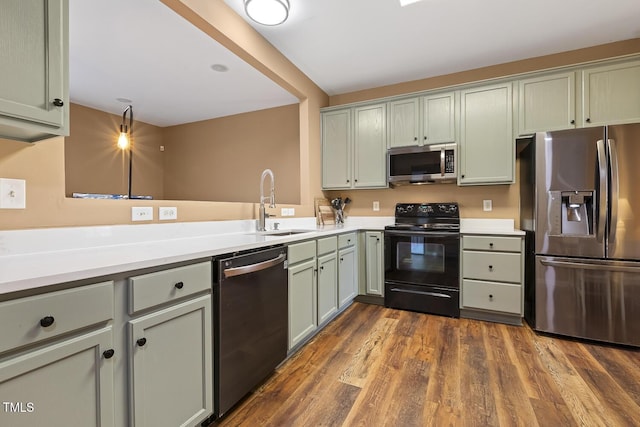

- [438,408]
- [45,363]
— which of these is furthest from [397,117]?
[45,363]

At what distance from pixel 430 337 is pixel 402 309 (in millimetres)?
649

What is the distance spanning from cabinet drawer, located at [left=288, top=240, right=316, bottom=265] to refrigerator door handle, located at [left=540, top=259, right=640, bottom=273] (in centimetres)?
190

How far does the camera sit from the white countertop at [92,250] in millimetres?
896

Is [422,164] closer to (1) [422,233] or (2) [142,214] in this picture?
(1) [422,233]

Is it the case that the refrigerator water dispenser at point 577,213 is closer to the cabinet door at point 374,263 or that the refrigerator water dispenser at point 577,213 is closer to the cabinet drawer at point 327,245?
the cabinet door at point 374,263

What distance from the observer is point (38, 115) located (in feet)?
3.44

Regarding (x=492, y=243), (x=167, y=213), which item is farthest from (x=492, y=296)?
(x=167, y=213)

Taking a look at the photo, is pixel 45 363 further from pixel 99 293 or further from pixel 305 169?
pixel 305 169

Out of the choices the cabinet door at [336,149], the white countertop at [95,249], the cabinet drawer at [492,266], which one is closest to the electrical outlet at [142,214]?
the white countertop at [95,249]

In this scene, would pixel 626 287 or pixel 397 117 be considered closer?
pixel 626 287

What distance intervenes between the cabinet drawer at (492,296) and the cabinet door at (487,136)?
0.99m

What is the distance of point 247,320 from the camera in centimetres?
158

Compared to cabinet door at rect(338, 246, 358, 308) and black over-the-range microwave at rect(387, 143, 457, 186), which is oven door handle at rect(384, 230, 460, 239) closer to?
cabinet door at rect(338, 246, 358, 308)

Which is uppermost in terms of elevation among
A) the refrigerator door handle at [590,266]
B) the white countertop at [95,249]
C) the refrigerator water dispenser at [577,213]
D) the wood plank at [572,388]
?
the refrigerator water dispenser at [577,213]
